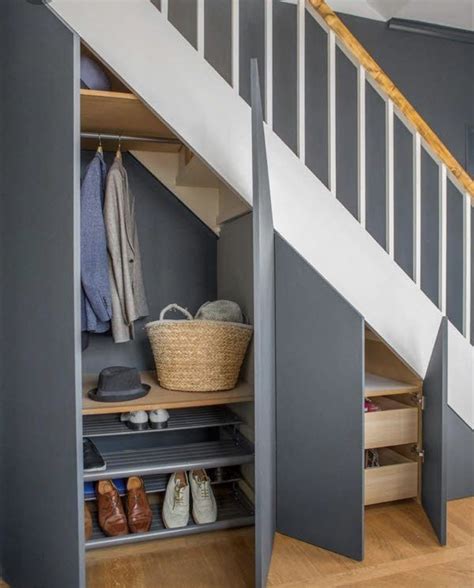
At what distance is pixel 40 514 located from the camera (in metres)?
1.54

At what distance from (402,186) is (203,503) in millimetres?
2164

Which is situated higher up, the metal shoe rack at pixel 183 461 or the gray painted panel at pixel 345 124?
the gray painted panel at pixel 345 124

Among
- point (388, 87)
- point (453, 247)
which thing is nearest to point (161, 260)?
point (388, 87)

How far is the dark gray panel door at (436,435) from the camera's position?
1866mm

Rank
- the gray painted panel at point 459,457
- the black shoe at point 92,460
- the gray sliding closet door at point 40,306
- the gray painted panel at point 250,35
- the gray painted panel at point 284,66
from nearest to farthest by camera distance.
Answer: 1. the gray sliding closet door at point 40,306
2. the black shoe at point 92,460
3. the gray painted panel at point 459,457
4. the gray painted panel at point 250,35
5. the gray painted panel at point 284,66

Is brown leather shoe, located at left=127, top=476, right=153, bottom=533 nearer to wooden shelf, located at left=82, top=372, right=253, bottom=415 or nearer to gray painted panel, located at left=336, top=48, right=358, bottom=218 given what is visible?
wooden shelf, located at left=82, top=372, right=253, bottom=415

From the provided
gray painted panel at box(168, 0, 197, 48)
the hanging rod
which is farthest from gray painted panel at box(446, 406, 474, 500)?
gray painted panel at box(168, 0, 197, 48)

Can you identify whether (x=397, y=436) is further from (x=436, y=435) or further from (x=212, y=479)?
(x=212, y=479)

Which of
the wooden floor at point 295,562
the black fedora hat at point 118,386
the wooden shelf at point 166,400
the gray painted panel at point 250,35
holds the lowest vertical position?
the wooden floor at point 295,562

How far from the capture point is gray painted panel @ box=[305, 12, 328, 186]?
283 cm

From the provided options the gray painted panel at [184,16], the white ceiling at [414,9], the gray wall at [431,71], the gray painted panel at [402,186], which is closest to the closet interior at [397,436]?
the gray painted panel at [402,186]

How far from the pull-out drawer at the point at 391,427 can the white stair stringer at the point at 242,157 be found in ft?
0.68

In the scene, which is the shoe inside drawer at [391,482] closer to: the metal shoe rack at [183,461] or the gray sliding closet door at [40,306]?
the metal shoe rack at [183,461]

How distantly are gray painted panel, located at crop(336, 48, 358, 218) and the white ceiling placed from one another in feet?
0.86
